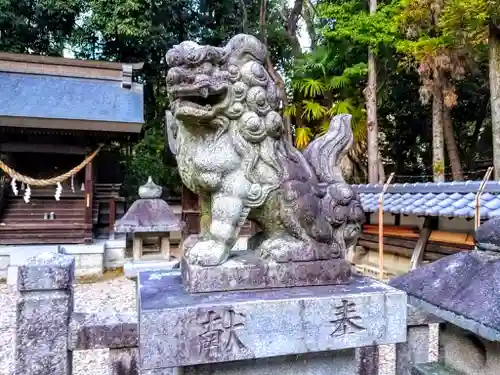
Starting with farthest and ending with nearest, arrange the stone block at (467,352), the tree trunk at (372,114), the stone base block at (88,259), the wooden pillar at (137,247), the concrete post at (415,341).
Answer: the tree trunk at (372,114)
the stone base block at (88,259)
the wooden pillar at (137,247)
the concrete post at (415,341)
the stone block at (467,352)

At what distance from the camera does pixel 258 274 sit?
1881 mm

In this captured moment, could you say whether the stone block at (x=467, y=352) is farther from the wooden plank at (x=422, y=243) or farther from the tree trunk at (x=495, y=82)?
the tree trunk at (x=495, y=82)

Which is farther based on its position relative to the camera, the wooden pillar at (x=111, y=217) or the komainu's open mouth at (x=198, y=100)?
the wooden pillar at (x=111, y=217)

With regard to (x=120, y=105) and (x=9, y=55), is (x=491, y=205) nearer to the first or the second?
(x=120, y=105)

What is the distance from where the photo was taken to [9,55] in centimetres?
1066

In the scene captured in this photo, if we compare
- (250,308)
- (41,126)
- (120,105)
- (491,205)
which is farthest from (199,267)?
(120,105)

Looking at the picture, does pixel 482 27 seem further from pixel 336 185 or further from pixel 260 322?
pixel 260 322

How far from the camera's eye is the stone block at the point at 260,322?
5.18 ft

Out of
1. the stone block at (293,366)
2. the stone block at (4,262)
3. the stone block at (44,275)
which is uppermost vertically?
the stone block at (44,275)

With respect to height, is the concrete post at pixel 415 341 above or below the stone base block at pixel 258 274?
below

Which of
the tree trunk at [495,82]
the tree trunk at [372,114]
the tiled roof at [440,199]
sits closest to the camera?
the tiled roof at [440,199]

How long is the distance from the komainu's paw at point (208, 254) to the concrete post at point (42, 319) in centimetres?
73

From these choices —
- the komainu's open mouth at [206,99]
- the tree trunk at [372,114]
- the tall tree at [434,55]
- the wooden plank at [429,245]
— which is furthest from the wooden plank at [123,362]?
the tree trunk at [372,114]

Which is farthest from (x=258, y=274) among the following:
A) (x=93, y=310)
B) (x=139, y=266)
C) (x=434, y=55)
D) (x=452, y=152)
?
(x=452, y=152)
